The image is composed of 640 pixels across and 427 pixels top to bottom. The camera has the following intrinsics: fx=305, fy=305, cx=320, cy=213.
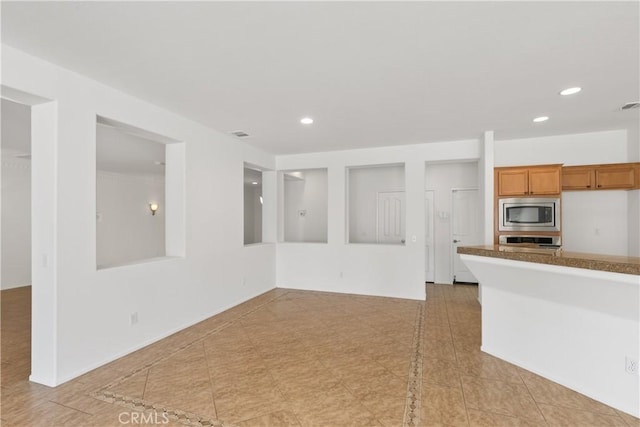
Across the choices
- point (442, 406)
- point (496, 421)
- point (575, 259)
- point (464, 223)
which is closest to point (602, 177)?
point (464, 223)

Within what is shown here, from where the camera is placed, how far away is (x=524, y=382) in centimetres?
265

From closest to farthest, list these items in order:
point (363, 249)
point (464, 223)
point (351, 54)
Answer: point (351, 54) → point (363, 249) → point (464, 223)

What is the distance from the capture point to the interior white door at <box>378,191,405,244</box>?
6848 mm

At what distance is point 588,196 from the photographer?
481cm

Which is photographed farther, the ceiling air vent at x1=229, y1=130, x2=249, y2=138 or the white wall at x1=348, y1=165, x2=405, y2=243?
the white wall at x1=348, y1=165, x2=405, y2=243

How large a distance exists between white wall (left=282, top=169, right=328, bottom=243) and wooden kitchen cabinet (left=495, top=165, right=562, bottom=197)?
13.5 feet

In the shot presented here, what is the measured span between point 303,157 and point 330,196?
99 cm

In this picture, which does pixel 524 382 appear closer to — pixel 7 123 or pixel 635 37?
pixel 635 37

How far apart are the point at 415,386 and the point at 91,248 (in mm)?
3235

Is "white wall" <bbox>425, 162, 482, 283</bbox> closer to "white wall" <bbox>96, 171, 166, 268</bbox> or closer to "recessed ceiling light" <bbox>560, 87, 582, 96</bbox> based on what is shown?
"recessed ceiling light" <bbox>560, 87, 582, 96</bbox>

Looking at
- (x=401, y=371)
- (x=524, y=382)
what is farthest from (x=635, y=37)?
(x=401, y=371)

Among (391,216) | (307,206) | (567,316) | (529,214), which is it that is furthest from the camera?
(307,206)

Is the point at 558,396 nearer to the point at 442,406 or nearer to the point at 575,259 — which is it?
the point at 442,406

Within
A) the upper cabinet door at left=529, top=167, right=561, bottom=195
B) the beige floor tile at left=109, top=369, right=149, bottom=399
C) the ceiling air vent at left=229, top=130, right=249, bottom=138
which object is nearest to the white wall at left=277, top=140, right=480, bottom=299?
the upper cabinet door at left=529, top=167, right=561, bottom=195
